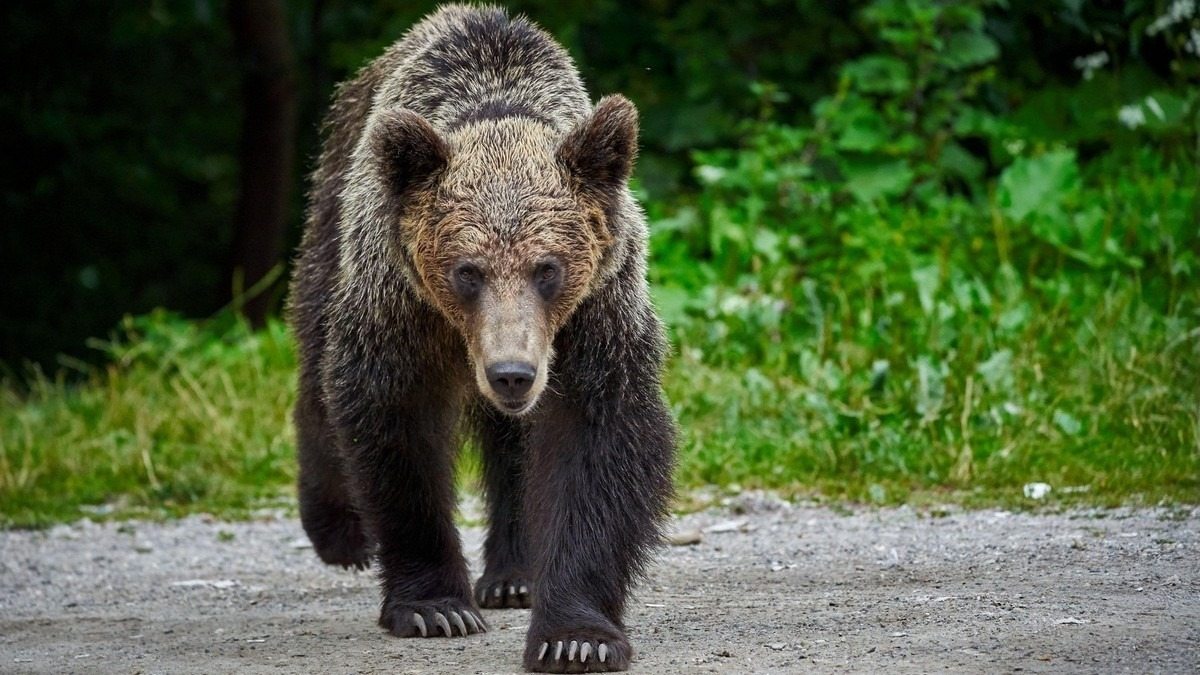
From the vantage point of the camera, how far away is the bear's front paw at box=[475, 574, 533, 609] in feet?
18.2

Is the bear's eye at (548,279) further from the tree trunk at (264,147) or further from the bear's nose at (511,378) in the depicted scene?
the tree trunk at (264,147)

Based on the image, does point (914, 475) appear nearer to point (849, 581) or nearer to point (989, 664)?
point (849, 581)

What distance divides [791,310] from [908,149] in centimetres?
165

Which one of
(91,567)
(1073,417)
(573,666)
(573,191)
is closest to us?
(573,666)

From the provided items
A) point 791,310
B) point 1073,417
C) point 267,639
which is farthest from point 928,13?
point 267,639

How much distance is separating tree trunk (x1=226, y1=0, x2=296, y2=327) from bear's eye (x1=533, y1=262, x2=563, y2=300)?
8531 millimetres

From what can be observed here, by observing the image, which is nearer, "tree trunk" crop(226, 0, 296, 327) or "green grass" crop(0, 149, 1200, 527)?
"green grass" crop(0, 149, 1200, 527)

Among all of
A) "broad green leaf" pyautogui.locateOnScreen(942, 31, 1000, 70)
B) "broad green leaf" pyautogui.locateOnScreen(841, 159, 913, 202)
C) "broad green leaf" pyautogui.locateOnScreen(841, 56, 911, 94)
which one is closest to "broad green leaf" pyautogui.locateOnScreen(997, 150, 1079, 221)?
"broad green leaf" pyautogui.locateOnScreen(841, 159, 913, 202)

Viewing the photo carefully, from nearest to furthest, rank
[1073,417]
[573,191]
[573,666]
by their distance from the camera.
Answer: [573,666] → [573,191] → [1073,417]

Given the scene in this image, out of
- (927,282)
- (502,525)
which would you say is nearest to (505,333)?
(502,525)

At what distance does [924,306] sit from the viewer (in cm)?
786

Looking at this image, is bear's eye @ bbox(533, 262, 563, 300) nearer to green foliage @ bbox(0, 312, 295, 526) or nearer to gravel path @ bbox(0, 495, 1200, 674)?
gravel path @ bbox(0, 495, 1200, 674)

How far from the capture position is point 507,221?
4.38 metres

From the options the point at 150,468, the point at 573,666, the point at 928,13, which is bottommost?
the point at 150,468
